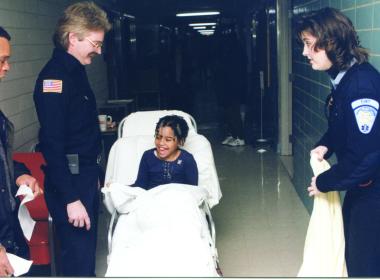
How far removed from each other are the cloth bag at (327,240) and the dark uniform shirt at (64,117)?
1.01m

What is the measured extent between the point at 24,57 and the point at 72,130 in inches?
72.1

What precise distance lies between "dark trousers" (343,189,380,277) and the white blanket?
59 cm

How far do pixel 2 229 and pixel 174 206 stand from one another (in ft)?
3.05

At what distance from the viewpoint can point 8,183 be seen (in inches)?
72.4

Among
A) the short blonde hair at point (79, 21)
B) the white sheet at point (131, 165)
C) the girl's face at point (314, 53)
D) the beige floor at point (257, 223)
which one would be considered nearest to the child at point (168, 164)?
the white sheet at point (131, 165)

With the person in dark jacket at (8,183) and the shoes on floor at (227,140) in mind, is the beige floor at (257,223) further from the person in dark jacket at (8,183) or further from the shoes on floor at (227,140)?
the person in dark jacket at (8,183)

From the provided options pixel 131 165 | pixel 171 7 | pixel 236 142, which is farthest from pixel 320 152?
pixel 171 7

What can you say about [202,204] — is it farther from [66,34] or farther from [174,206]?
[66,34]

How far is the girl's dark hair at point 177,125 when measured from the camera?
3.12 metres

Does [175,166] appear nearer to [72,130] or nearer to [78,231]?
[78,231]

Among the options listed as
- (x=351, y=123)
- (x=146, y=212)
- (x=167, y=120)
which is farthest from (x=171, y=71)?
(x=351, y=123)

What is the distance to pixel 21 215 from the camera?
2.06 metres

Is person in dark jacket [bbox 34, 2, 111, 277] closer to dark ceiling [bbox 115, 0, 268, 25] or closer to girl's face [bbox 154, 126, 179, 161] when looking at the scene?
girl's face [bbox 154, 126, 179, 161]

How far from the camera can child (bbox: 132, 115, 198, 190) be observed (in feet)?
10.2
